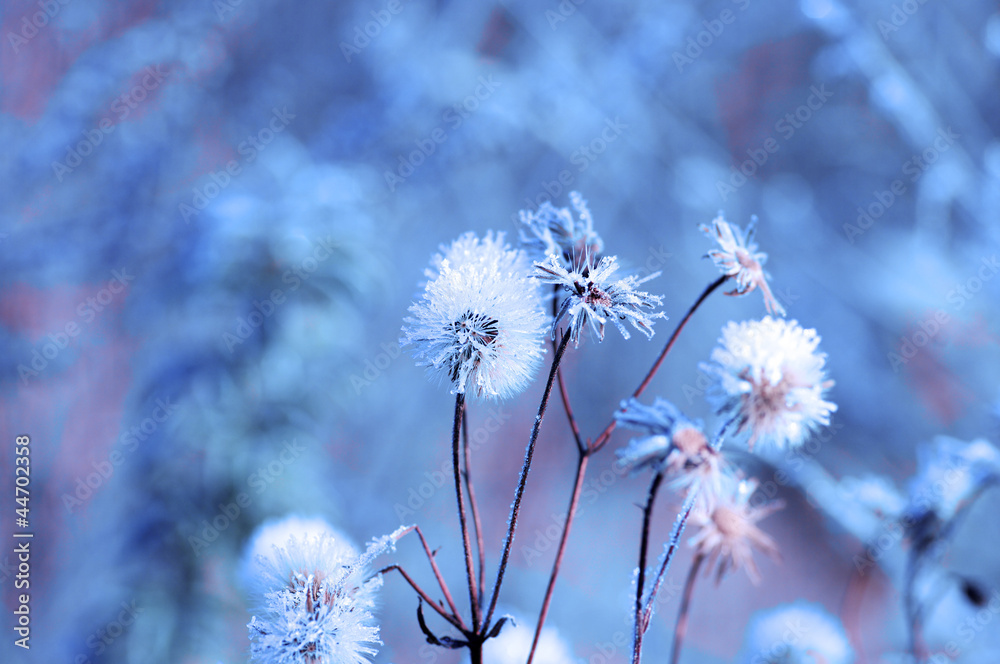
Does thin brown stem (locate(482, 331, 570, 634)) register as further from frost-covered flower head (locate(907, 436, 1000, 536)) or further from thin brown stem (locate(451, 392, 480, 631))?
frost-covered flower head (locate(907, 436, 1000, 536))

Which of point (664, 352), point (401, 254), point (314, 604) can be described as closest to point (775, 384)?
point (664, 352)

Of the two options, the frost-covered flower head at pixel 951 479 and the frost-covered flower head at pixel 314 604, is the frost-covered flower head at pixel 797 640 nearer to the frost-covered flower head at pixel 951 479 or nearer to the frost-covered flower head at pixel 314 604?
the frost-covered flower head at pixel 951 479

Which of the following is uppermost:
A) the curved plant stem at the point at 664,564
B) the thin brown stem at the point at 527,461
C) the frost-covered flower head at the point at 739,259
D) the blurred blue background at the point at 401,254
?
the blurred blue background at the point at 401,254

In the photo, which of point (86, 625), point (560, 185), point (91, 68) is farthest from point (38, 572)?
point (560, 185)

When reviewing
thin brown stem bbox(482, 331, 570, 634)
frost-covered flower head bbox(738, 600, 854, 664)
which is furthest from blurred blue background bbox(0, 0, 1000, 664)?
thin brown stem bbox(482, 331, 570, 634)

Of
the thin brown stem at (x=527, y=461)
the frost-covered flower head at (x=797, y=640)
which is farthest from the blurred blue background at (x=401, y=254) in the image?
the thin brown stem at (x=527, y=461)

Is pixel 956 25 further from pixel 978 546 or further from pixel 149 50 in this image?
pixel 149 50
